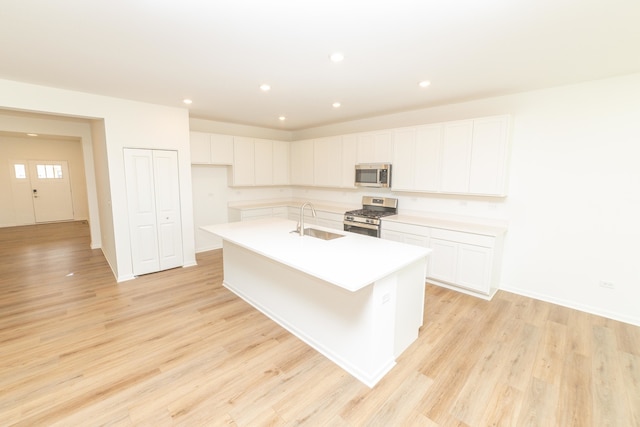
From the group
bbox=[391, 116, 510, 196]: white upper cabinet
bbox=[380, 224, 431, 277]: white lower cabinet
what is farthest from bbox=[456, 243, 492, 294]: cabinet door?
bbox=[391, 116, 510, 196]: white upper cabinet

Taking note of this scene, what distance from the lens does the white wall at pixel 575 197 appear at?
2.96 m

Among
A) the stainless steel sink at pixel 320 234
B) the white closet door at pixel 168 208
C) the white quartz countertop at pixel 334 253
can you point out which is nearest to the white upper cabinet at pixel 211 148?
the white closet door at pixel 168 208

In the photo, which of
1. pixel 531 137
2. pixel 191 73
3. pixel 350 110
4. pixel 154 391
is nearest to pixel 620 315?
pixel 531 137

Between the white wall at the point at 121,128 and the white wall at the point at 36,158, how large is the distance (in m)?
5.97

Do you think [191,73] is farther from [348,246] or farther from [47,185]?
[47,185]

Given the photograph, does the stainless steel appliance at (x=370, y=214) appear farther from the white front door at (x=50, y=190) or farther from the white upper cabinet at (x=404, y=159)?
the white front door at (x=50, y=190)

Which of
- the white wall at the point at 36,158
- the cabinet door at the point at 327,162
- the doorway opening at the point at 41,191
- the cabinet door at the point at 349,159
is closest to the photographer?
the cabinet door at the point at 349,159

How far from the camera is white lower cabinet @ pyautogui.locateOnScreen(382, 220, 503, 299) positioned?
345 cm

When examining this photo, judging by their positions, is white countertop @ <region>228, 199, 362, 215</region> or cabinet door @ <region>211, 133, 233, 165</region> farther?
white countertop @ <region>228, 199, 362, 215</region>

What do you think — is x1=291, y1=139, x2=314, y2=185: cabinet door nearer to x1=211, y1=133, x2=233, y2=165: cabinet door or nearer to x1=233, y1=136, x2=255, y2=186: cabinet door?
x1=233, y1=136, x2=255, y2=186: cabinet door

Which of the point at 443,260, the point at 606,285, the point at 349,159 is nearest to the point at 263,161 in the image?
the point at 349,159

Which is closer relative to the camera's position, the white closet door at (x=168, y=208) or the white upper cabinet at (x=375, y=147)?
the white closet door at (x=168, y=208)

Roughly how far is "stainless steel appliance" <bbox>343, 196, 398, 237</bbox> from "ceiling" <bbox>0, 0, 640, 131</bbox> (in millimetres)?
1877

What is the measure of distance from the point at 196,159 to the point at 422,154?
3.94 metres
